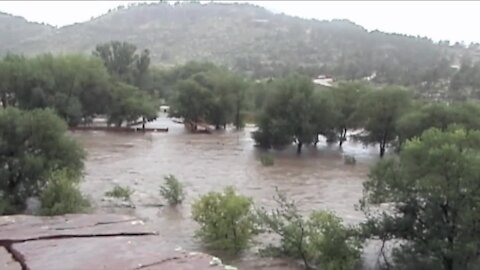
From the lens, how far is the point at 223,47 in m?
172

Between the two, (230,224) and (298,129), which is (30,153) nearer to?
(230,224)

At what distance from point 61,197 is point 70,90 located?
42.1 m

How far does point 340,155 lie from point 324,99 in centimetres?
505

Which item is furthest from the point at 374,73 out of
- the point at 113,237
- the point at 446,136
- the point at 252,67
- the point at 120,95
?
the point at 113,237

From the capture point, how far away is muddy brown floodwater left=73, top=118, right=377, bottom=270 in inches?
1061

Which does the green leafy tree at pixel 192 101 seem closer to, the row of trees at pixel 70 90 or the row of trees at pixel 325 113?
the row of trees at pixel 70 90

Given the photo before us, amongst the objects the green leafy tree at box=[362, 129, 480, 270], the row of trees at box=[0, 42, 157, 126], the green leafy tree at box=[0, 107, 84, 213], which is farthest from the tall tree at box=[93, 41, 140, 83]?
the green leafy tree at box=[362, 129, 480, 270]

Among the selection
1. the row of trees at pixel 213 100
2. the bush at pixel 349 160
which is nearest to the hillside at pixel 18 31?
the row of trees at pixel 213 100

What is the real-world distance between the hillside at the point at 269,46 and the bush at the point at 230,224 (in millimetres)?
74625

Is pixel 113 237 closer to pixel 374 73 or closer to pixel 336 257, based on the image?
pixel 336 257

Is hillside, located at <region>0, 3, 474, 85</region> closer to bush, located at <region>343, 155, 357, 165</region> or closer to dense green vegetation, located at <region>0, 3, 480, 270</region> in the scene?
dense green vegetation, located at <region>0, 3, 480, 270</region>

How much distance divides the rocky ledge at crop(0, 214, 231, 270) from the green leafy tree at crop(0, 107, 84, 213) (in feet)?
57.0

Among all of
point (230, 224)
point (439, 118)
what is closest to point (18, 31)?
point (439, 118)

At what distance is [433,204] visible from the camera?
59.3ft
